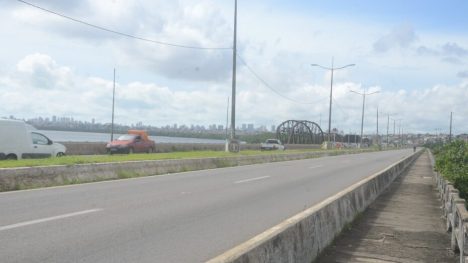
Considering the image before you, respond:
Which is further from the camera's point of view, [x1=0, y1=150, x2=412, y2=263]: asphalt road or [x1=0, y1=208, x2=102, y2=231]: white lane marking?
[x1=0, y1=208, x2=102, y2=231]: white lane marking

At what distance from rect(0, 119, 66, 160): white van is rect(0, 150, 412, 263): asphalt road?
8.18 meters

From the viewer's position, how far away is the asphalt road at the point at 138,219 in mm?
7797

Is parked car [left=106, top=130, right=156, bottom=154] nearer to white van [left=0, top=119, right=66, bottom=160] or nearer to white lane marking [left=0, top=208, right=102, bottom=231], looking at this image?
white van [left=0, top=119, right=66, bottom=160]

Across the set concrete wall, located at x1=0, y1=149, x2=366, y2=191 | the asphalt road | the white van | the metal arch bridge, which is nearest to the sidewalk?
the asphalt road

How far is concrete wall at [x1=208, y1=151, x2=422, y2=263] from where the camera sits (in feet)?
17.2

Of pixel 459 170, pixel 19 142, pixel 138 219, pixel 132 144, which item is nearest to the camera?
pixel 138 219

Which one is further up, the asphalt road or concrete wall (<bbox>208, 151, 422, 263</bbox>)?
concrete wall (<bbox>208, 151, 422, 263</bbox>)

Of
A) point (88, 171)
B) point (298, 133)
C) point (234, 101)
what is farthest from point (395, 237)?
point (298, 133)

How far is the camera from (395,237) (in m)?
10.3

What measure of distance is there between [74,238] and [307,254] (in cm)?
352

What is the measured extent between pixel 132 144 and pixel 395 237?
30262 millimetres

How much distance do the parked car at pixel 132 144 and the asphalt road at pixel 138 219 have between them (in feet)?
67.2

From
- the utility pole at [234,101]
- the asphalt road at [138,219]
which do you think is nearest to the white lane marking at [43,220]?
the asphalt road at [138,219]

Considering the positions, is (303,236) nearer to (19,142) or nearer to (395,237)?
(395,237)
